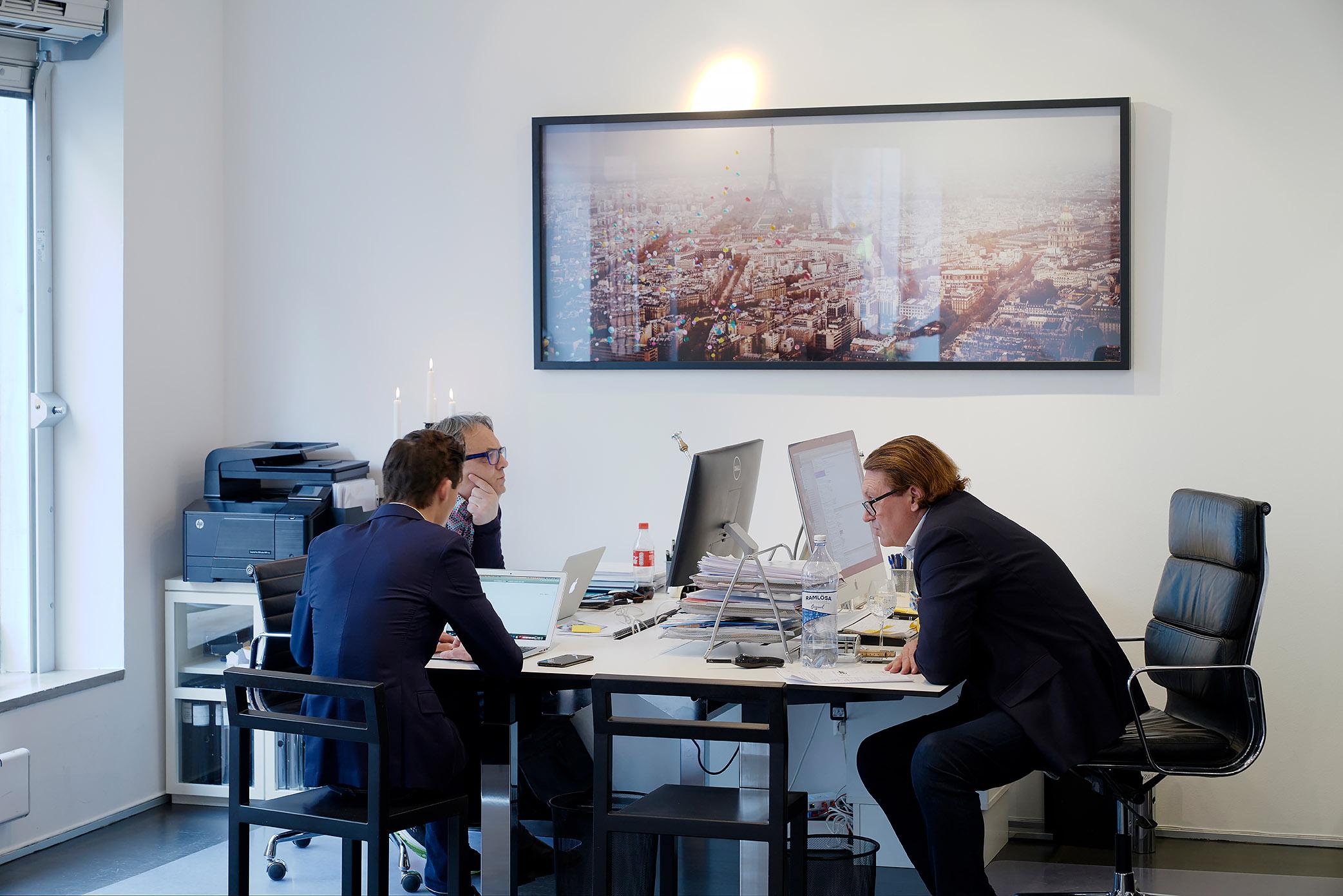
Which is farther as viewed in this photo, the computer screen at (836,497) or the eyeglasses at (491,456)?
the eyeglasses at (491,456)

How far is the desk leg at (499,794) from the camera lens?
8.89 feet

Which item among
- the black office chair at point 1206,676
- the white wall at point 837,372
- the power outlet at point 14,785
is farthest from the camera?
the white wall at point 837,372

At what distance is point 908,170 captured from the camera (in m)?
4.11

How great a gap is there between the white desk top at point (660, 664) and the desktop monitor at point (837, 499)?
382 millimetres

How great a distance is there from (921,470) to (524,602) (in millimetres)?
1007

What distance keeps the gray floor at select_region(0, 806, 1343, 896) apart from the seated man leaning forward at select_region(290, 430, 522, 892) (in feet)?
3.40

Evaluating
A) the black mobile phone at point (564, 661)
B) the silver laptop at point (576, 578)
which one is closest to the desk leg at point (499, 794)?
the black mobile phone at point (564, 661)

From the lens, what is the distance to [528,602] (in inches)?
117

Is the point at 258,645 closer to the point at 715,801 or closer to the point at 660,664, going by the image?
the point at 660,664

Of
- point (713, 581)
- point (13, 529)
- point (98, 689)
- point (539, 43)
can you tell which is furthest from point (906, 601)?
point (13, 529)

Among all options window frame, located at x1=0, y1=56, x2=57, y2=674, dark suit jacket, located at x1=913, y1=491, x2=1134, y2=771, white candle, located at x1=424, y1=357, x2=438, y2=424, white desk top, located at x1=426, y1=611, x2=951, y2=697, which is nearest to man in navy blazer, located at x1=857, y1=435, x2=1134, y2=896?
dark suit jacket, located at x1=913, y1=491, x2=1134, y2=771

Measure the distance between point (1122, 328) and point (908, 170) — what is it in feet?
2.87

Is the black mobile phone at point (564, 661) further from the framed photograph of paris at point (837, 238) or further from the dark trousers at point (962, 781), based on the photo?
the framed photograph of paris at point (837, 238)

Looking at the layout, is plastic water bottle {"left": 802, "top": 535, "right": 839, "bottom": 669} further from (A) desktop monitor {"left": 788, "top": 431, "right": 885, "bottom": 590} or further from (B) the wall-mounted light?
(B) the wall-mounted light
